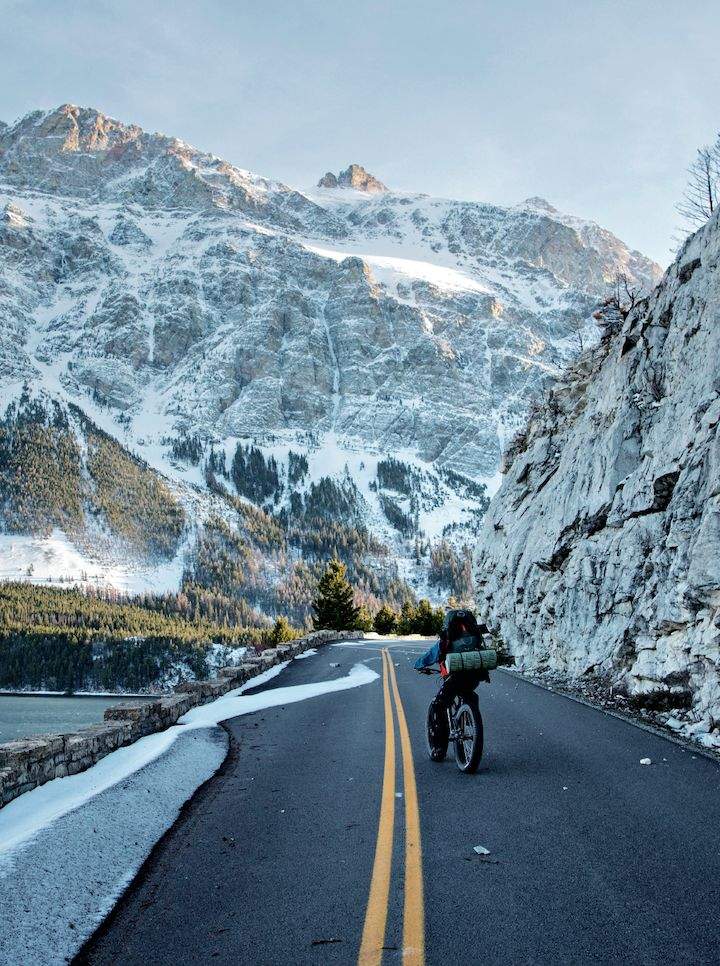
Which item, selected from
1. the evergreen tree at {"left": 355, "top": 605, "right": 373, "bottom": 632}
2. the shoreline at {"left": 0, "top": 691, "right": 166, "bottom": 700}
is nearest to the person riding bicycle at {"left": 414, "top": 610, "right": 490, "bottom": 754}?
the evergreen tree at {"left": 355, "top": 605, "right": 373, "bottom": 632}

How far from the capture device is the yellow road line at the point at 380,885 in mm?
3752

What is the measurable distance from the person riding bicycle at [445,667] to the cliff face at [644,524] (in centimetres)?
350

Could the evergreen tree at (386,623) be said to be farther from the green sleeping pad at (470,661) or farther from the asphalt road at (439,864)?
the green sleeping pad at (470,661)

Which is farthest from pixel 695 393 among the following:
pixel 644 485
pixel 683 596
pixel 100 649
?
pixel 100 649

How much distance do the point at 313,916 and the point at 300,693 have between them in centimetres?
1232

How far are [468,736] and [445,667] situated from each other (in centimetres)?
80

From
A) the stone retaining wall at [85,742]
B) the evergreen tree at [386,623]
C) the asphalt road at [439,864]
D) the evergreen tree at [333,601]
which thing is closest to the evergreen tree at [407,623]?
the evergreen tree at [386,623]

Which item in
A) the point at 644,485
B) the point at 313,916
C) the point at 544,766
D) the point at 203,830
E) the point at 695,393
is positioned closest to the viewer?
the point at 313,916

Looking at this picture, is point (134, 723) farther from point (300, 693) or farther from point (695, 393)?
point (695, 393)

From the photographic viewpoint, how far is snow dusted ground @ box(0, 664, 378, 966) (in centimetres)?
405

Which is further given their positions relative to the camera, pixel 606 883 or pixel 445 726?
pixel 445 726

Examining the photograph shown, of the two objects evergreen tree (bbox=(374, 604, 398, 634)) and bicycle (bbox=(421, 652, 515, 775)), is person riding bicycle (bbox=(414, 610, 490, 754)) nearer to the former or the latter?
bicycle (bbox=(421, 652, 515, 775))

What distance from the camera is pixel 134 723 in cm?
962

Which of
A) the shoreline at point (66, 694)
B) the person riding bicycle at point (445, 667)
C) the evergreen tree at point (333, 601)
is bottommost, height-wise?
the shoreline at point (66, 694)
